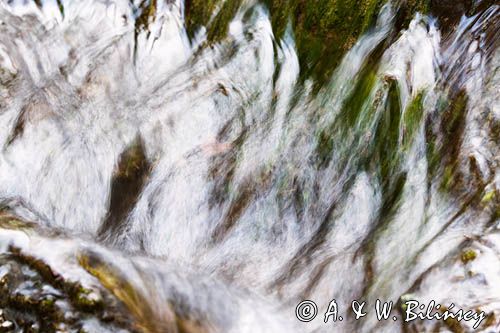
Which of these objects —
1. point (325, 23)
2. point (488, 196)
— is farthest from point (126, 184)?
point (488, 196)

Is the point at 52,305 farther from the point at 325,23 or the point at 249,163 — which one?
the point at 325,23

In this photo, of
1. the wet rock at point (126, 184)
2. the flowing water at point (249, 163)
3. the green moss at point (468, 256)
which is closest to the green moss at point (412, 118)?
the flowing water at point (249, 163)

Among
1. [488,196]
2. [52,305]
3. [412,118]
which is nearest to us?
[52,305]

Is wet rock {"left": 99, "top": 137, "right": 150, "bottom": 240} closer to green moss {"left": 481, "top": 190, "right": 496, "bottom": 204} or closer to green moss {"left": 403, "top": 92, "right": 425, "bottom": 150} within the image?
green moss {"left": 403, "top": 92, "right": 425, "bottom": 150}

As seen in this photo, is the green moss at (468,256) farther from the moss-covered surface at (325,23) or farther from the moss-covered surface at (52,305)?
the moss-covered surface at (52,305)

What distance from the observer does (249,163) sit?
4375 millimetres

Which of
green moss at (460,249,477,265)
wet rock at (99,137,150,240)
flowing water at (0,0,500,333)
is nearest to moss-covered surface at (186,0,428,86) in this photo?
flowing water at (0,0,500,333)

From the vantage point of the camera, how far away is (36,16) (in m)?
5.07

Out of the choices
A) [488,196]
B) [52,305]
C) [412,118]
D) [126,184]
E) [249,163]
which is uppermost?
[412,118]

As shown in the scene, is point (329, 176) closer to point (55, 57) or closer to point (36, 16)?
point (55, 57)

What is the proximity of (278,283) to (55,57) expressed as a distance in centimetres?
273

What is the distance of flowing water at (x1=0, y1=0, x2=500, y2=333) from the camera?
372 cm

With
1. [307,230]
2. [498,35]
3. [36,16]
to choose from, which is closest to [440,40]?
[498,35]

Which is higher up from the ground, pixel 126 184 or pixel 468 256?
pixel 468 256
